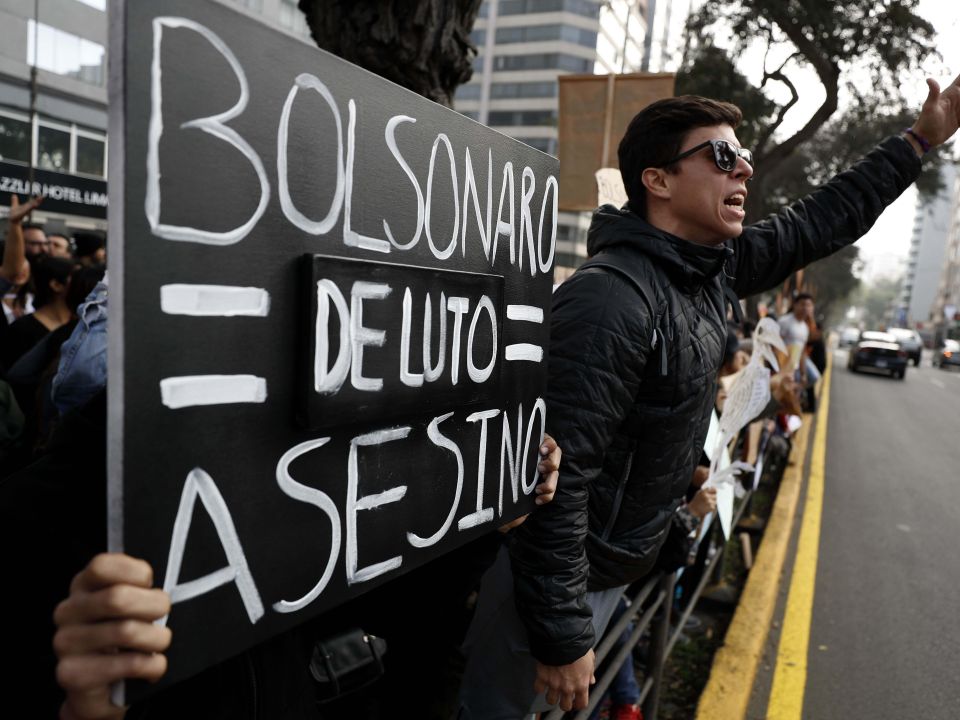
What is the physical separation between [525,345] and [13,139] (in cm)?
2541

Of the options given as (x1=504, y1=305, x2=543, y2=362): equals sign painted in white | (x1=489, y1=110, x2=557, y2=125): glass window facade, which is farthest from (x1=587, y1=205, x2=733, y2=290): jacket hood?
(x1=489, y1=110, x2=557, y2=125): glass window facade

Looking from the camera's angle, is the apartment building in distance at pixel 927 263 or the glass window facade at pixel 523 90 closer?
the glass window facade at pixel 523 90

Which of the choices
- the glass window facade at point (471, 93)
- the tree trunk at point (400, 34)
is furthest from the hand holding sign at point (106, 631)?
the glass window facade at point (471, 93)

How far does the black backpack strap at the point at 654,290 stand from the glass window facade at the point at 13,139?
2442 cm

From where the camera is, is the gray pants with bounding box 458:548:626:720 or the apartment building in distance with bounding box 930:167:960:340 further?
the apartment building in distance with bounding box 930:167:960:340

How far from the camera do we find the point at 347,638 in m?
1.54

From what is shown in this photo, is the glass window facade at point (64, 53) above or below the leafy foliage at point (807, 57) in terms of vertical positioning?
above

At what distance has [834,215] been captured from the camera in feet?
7.38

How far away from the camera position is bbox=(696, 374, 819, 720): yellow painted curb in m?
3.00

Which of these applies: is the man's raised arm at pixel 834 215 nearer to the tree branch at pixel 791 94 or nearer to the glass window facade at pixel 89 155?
the tree branch at pixel 791 94

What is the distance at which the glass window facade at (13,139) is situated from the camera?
21078mm

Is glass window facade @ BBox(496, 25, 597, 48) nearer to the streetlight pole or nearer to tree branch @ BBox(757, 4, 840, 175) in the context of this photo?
the streetlight pole

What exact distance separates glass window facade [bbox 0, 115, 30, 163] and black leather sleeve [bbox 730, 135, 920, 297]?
24.3 meters

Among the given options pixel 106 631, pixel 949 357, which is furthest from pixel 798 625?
pixel 949 357
